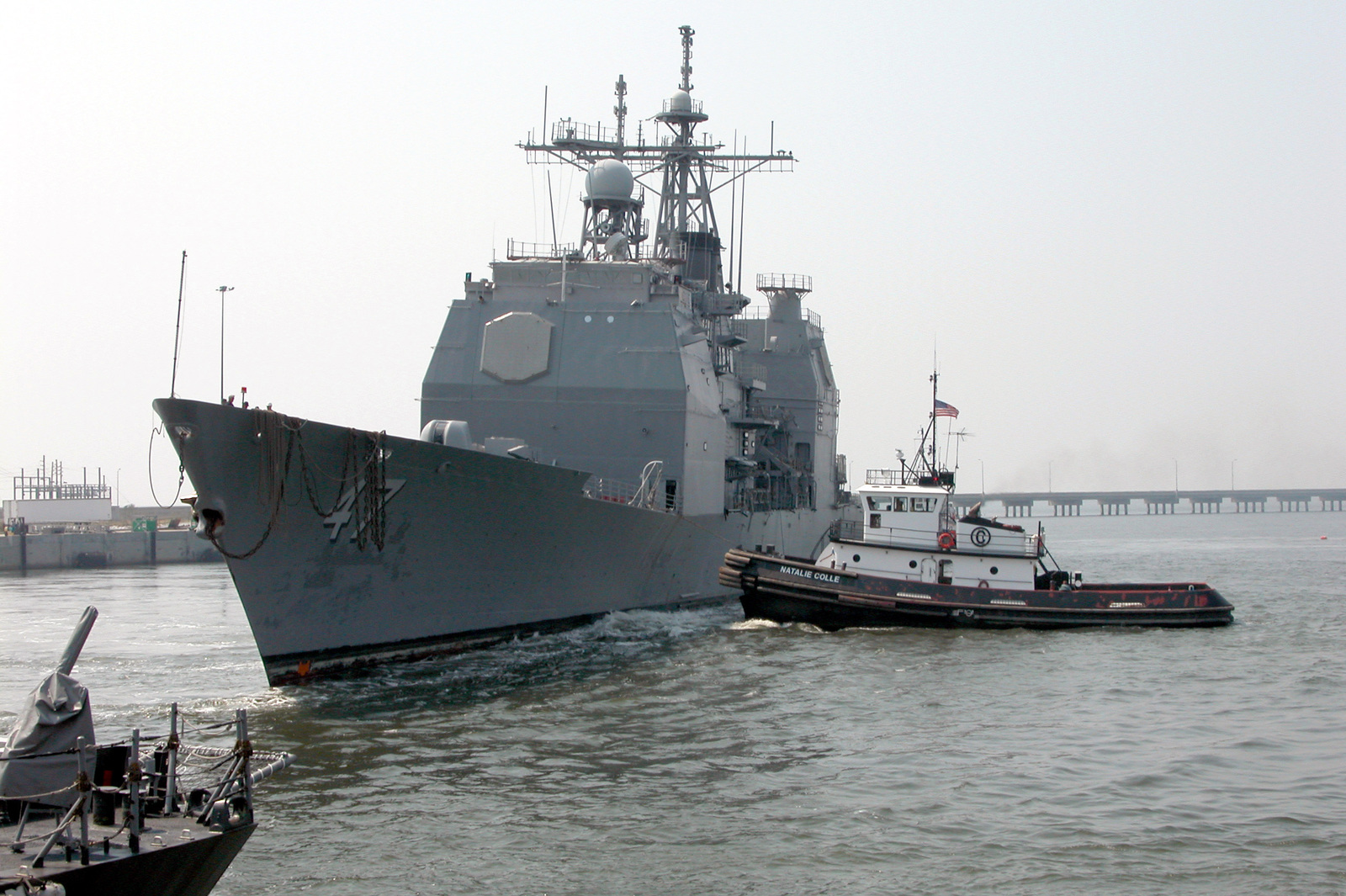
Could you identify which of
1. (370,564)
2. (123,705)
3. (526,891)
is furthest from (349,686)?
(526,891)

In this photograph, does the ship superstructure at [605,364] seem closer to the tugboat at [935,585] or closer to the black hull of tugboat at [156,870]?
the tugboat at [935,585]

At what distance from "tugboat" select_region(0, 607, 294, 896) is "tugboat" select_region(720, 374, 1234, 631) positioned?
48.4 ft

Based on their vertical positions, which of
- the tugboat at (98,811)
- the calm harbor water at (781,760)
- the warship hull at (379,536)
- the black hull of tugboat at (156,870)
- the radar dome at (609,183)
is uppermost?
the radar dome at (609,183)

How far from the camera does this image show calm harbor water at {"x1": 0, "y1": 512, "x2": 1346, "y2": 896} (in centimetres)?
841

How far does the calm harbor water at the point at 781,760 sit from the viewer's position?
8.41 m

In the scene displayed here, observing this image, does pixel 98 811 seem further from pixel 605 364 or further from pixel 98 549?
pixel 98 549

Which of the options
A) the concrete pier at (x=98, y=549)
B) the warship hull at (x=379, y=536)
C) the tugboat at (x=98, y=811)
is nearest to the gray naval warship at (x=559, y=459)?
the warship hull at (x=379, y=536)

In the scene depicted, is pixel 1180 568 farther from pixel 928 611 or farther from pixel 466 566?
pixel 466 566

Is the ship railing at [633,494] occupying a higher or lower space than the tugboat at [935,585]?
higher

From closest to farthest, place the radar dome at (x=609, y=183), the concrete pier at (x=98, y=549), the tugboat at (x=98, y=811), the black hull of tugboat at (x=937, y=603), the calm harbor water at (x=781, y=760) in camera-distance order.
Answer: the tugboat at (x=98, y=811) < the calm harbor water at (x=781, y=760) < the black hull of tugboat at (x=937, y=603) < the radar dome at (x=609, y=183) < the concrete pier at (x=98, y=549)

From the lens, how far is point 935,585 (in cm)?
2141

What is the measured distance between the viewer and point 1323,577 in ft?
112

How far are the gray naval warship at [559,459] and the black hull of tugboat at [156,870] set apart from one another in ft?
22.2

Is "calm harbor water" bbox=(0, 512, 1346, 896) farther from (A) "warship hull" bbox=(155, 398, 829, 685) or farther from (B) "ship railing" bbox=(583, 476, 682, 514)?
(B) "ship railing" bbox=(583, 476, 682, 514)
